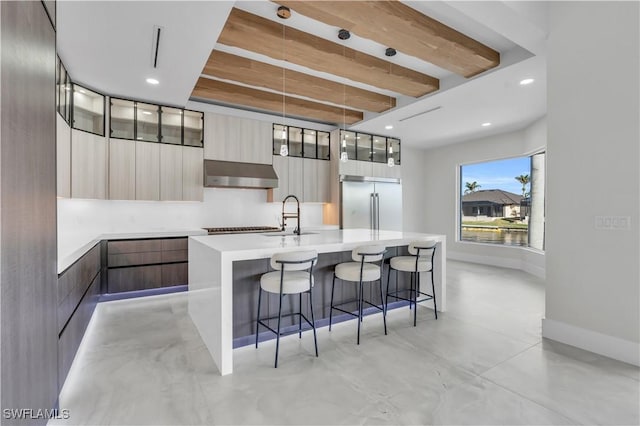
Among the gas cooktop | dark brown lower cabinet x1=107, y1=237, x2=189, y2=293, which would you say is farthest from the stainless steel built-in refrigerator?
dark brown lower cabinet x1=107, y1=237, x2=189, y2=293

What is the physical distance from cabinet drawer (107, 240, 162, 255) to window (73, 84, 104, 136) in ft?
5.04

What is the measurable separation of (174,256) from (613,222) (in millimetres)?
4964

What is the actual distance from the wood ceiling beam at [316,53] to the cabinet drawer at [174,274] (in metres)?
3.04

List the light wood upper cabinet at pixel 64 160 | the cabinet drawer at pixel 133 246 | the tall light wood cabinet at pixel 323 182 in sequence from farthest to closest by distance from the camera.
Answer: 1. the tall light wood cabinet at pixel 323 182
2. the cabinet drawer at pixel 133 246
3. the light wood upper cabinet at pixel 64 160

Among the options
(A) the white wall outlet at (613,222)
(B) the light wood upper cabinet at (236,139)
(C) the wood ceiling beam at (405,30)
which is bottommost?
(A) the white wall outlet at (613,222)

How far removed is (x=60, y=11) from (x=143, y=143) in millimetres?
2200

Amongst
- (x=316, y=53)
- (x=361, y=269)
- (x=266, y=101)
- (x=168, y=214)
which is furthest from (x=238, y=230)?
(x=316, y=53)

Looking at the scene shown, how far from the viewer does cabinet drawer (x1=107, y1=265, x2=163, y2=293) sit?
394 centimetres

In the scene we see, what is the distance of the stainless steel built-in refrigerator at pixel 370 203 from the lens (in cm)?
604

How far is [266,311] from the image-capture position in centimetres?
283

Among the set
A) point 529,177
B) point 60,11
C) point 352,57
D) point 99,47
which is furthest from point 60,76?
point 529,177

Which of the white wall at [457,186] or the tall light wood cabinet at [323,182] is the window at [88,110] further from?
the white wall at [457,186]

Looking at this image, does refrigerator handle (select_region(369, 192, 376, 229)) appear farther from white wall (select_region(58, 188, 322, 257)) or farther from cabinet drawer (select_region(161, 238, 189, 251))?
cabinet drawer (select_region(161, 238, 189, 251))

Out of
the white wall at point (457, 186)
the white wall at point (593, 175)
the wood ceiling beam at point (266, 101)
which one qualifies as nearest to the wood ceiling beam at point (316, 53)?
the wood ceiling beam at point (266, 101)
